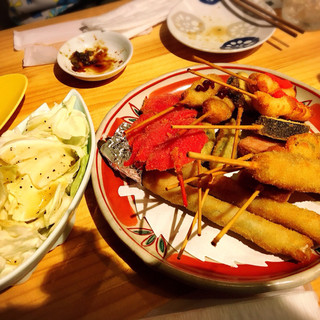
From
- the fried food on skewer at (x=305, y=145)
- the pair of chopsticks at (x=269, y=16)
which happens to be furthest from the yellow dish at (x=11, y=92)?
the pair of chopsticks at (x=269, y=16)

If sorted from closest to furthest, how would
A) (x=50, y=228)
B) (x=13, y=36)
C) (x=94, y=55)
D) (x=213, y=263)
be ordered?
(x=50, y=228)
(x=213, y=263)
(x=94, y=55)
(x=13, y=36)

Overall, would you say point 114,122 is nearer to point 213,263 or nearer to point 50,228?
point 50,228

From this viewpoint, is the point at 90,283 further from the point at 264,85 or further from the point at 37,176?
the point at 264,85

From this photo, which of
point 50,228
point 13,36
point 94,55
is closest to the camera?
point 50,228

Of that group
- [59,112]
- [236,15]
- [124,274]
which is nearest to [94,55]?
[59,112]

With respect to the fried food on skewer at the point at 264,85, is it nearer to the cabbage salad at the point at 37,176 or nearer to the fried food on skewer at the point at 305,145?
the fried food on skewer at the point at 305,145

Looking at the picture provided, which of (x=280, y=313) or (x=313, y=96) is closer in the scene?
(x=280, y=313)
